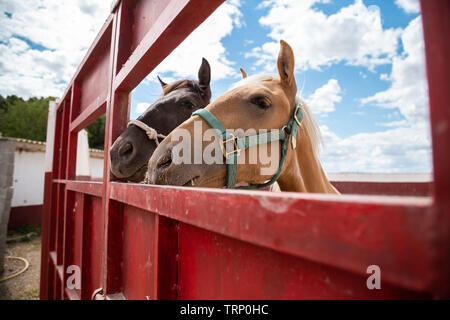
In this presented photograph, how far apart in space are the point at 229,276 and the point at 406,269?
504 mm

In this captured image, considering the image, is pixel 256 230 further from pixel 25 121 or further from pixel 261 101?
pixel 25 121

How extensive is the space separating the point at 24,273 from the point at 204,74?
21.1ft

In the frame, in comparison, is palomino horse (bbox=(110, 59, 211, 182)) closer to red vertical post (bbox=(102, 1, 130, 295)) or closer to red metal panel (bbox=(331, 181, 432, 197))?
red vertical post (bbox=(102, 1, 130, 295))

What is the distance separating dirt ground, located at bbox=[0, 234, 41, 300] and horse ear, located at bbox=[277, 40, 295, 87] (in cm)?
563

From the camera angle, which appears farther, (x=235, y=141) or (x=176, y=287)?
(x=235, y=141)

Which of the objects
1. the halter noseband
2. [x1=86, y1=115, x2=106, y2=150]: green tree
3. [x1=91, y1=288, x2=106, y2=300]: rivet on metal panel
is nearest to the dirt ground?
[x1=91, y1=288, x2=106, y2=300]: rivet on metal panel

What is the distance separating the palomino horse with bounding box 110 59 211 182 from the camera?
5.61ft

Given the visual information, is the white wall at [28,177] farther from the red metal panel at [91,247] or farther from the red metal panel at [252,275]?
the red metal panel at [252,275]

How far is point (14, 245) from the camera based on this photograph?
7.59 m

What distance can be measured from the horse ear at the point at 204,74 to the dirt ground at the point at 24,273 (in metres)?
4.98

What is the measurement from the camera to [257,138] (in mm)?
1387

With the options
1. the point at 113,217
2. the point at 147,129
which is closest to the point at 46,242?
the point at 147,129

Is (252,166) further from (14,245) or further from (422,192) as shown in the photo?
(14,245)
